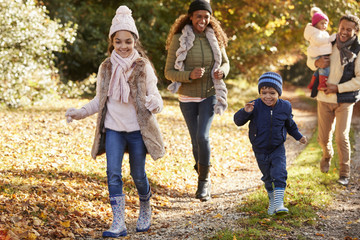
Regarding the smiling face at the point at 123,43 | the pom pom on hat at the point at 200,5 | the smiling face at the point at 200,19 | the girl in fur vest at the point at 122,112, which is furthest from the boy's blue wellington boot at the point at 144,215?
the pom pom on hat at the point at 200,5

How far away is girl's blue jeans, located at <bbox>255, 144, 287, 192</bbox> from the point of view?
4.86 metres

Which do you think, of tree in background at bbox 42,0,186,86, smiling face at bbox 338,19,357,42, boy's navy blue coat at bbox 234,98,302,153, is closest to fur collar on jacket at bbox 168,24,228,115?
Result: boy's navy blue coat at bbox 234,98,302,153

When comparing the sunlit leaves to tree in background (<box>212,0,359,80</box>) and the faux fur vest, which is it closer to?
the faux fur vest

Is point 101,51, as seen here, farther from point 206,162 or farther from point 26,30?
point 206,162

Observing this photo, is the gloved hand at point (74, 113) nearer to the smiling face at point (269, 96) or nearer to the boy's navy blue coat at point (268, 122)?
the boy's navy blue coat at point (268, 122)

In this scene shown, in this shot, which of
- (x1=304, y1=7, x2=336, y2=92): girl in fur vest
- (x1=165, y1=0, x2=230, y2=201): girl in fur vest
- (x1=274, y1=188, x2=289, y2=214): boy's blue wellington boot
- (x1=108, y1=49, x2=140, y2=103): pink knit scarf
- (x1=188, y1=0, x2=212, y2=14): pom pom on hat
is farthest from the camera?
(x1=304, y1=7, x2=336, y2=92): girl in fur vest

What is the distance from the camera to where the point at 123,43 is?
15.5ft

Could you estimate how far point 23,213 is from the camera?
505 centimetres

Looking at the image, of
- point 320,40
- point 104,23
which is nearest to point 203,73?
point 320,40

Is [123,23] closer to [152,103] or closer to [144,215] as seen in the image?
[152,103]

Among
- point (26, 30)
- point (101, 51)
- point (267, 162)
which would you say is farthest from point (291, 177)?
point (101, 51)

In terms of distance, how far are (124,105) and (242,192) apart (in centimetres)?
278

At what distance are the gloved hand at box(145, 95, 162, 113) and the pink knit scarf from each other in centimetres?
22

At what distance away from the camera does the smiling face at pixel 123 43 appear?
15.4ft
